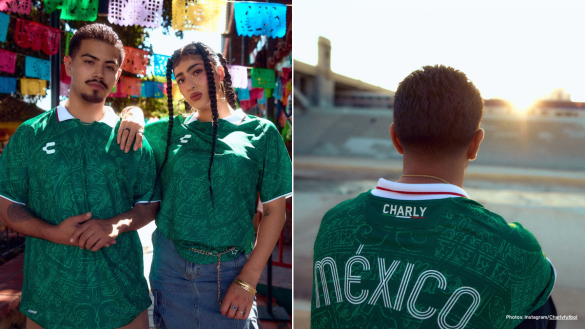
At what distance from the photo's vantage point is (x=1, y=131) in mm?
5031

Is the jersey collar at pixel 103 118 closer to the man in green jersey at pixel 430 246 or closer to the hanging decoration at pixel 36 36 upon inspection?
the man in green jersey at pixel 430 246

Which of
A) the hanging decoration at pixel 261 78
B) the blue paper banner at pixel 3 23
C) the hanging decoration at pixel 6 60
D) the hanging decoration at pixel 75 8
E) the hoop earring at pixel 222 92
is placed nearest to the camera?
the hoop earring at pixel 222 92

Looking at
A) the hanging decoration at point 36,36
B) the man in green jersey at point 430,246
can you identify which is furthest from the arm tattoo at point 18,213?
the hanging decoration at point 36,36

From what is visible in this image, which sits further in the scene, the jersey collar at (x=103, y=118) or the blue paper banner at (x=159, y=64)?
the blue paper banner at (x=159, y=64)

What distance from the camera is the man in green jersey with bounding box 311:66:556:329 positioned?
0.99m

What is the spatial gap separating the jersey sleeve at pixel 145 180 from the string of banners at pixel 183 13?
1.66 m

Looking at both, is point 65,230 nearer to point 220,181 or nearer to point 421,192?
point 220,181

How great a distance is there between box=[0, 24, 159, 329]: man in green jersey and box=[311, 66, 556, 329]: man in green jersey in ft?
2.66

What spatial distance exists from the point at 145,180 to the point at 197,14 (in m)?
1.83

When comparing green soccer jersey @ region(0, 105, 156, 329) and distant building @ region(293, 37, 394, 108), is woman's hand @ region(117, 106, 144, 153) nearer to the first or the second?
green soccer jersey @ region(0, 105, 156, 329)

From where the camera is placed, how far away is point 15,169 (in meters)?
1.58

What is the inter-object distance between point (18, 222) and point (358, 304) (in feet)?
4.00

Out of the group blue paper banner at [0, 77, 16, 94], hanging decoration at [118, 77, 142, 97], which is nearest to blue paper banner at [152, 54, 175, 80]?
hanging decoration at [118, 77, 142, 97]

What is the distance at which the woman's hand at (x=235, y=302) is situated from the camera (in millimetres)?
1574
